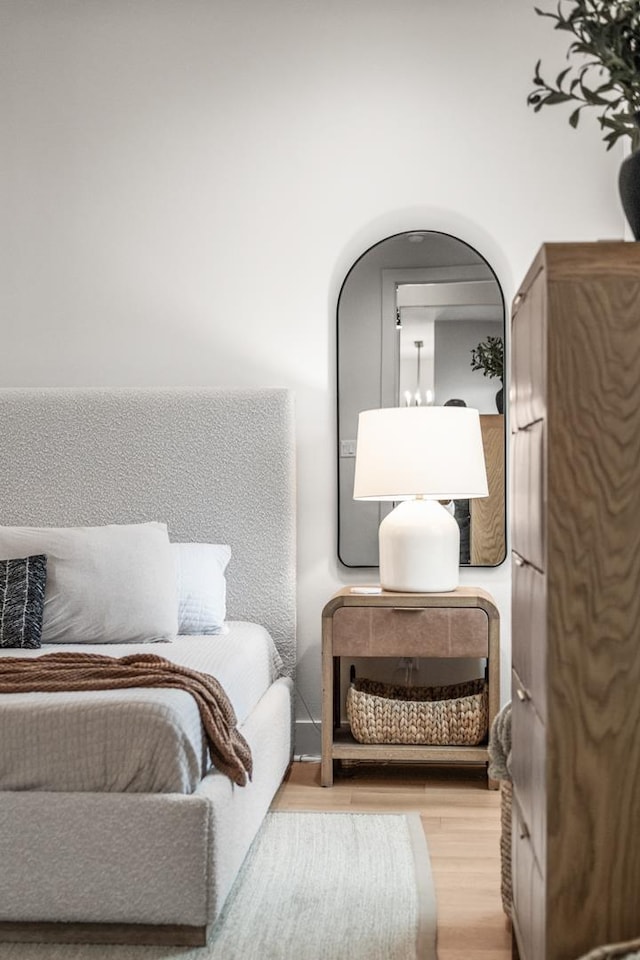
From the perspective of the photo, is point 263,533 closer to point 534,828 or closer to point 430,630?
point 430,630

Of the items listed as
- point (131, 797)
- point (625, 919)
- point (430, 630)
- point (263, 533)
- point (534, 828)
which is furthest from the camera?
point (263, 533)

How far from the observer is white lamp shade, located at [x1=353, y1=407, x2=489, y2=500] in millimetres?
3256

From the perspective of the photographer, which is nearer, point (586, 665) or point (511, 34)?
point (586, 665)

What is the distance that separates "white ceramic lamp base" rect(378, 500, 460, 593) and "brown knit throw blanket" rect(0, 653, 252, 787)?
3.50ft

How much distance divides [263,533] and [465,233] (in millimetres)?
1365

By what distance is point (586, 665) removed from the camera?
1401 millimetres

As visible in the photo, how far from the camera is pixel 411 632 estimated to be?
3.26m

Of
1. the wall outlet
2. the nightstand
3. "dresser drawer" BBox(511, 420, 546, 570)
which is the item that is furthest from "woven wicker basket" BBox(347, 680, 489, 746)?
"dresser drawer" BBox(511, 420, 546, 570)

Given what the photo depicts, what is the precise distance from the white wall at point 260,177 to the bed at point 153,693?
7.7 inches

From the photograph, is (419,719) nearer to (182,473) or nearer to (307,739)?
(307,739)

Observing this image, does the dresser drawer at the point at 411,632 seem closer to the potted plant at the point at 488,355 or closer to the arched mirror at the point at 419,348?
the arched mirror at the point at 419,348

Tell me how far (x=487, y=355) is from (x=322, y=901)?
7.02 feet

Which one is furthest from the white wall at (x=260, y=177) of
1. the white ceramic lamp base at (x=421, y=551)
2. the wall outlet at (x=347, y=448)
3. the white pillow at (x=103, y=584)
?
the white pillow at (x=103, y=584)

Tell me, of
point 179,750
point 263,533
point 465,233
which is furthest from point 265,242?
point 179,750
